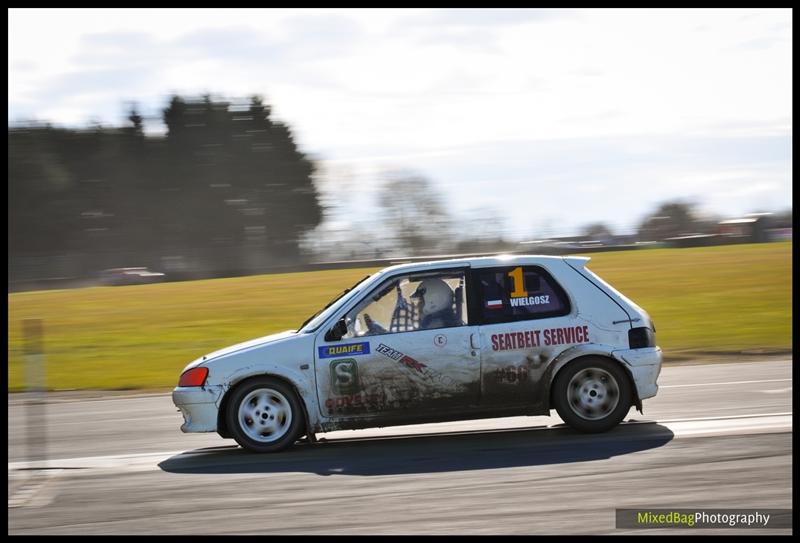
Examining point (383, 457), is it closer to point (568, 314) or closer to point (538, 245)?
Answer: point (568, 314)

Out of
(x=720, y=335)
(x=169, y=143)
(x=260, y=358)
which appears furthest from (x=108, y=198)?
(x=260, y=358)

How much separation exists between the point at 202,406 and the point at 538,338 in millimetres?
2972

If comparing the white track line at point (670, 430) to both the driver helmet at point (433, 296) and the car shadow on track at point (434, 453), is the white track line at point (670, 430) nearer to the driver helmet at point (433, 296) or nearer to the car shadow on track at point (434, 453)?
the car shadow on track at point (434, 453)

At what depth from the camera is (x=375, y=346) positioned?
9023mm

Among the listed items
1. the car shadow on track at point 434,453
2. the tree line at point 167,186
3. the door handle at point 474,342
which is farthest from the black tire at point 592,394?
the tree line at point 167,186

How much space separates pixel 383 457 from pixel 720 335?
42.5 feet

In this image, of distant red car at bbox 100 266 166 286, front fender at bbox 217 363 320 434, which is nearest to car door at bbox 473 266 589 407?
front fender at bbox 217 363 320 434

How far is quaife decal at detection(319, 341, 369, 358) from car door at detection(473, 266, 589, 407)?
104 centimetres

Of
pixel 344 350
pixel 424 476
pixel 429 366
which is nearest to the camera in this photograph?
pixel 424 476

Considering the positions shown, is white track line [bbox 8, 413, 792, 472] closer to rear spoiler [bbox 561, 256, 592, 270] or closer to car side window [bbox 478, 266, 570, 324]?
car side window [bbox 478, 266, 570, 324]

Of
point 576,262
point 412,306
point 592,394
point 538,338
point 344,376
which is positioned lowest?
point 592,394

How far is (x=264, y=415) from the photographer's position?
910cm

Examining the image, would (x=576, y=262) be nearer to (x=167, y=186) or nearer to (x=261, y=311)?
(x=261, y=311)
